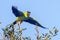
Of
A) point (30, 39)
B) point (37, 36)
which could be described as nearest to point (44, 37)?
point (30, 39)

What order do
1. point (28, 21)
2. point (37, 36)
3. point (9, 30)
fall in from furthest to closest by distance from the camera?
1. point (28, 21)
2. point (9, 30)
3. point (37, 36)

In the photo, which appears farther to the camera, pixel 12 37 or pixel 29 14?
pixel 29 14

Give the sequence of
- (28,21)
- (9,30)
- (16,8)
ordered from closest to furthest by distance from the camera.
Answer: (9,30) → (16,8) → (28,21)

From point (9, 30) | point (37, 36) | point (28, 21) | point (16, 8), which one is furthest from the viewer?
point (28, 21)

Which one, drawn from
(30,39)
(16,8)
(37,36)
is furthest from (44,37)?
(16,8)

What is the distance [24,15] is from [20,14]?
10cm

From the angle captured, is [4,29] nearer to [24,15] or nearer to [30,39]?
[30,39]

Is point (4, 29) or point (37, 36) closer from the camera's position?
point (37, 36)

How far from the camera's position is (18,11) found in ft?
19.4

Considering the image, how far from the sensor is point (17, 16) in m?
5.94

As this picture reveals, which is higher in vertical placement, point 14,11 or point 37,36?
point 14,11

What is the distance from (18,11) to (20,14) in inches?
4.7

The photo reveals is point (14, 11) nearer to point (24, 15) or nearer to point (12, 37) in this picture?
point (24, 15)

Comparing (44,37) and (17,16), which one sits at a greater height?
(17,16)
